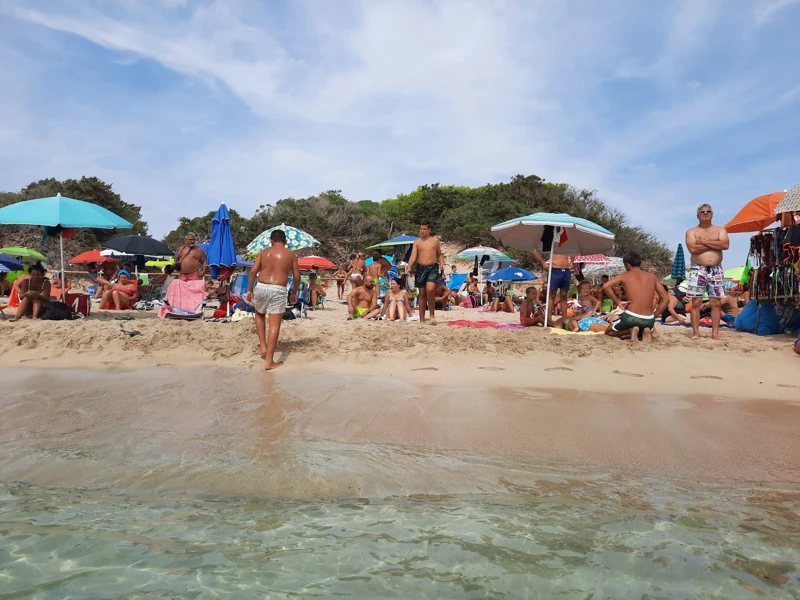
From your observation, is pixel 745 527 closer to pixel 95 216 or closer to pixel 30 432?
pixel 30 432

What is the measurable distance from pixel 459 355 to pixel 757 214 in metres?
5.33

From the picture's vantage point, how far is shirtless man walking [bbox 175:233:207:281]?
877 cm

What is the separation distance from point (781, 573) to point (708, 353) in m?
4.21

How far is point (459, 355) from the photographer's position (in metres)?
5.27

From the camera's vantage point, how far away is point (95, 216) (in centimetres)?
807

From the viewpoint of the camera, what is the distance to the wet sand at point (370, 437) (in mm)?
2498

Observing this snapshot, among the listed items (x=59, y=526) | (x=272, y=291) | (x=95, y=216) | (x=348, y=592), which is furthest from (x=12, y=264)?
(x=348, y=592)

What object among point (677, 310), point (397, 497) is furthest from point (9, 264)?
point (397, 497)

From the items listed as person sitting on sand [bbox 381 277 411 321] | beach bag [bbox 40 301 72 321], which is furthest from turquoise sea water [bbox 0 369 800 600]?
person sitting on sand [bbox 381 277 411 321]

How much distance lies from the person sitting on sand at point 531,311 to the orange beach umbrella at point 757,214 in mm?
2904

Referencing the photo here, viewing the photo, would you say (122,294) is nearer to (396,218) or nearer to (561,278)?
(561,278)

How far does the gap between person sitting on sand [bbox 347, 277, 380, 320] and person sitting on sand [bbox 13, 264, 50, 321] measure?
4598mm

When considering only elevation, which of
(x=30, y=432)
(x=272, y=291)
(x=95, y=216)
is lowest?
(x=30, y=432)

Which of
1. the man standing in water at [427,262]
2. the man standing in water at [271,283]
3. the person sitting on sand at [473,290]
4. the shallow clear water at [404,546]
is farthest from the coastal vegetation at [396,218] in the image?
the shallow clear water at [404,546]
